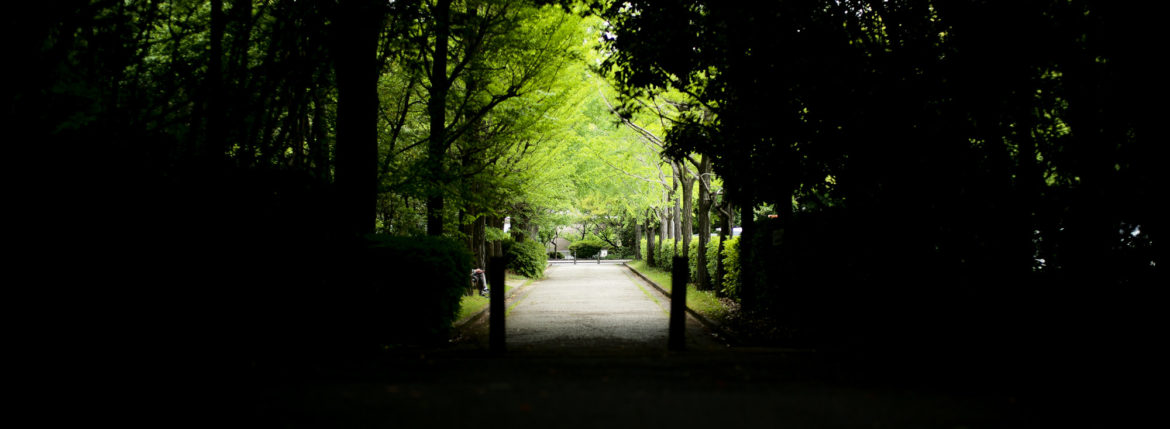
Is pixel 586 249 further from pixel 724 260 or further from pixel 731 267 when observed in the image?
pixel 731 267

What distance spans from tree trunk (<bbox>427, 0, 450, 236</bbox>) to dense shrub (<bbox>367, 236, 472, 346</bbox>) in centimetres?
246

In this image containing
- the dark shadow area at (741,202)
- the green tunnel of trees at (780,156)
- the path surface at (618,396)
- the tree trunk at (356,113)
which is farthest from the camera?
the tree trunk at (356,113)

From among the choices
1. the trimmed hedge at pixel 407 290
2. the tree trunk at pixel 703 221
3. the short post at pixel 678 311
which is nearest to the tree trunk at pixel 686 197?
the tree trunk at pixel 703 221

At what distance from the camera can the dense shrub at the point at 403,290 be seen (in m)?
6.33

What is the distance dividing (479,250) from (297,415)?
15.0 m

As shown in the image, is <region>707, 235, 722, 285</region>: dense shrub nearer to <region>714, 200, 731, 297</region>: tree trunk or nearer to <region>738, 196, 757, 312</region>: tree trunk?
<region>714, 200, 731, 297</region>: tree trunk

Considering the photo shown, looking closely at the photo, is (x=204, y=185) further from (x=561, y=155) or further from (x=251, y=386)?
(x=561, y=155)

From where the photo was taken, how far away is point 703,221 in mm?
16297

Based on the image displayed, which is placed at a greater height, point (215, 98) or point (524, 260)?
point (215, 98)

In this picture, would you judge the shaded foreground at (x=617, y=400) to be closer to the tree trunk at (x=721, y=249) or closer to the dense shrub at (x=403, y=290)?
the dense shrub at (x=403, y=290)

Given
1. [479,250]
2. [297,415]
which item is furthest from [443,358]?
[479,250]

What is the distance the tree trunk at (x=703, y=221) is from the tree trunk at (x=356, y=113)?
9484 millimetres

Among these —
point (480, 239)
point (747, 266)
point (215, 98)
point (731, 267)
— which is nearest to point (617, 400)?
point (215, 98)

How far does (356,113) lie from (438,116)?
364cm
